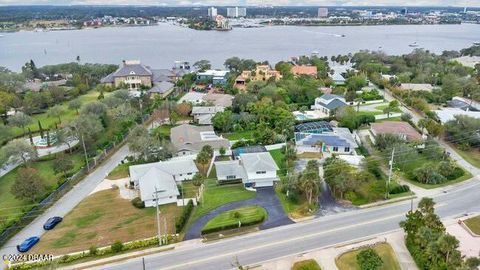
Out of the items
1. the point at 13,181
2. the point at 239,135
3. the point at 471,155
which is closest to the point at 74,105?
the point at 13,181

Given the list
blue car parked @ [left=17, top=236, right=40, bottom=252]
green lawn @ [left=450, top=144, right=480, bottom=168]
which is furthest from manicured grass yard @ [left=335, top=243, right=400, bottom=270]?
blue car parked @ [left=17, top=236, right=40, bottom=252]

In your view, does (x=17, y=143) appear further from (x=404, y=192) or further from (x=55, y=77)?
(x=55, y=77)

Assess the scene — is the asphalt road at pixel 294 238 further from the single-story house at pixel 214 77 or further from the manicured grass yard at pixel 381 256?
the single-story house at pixel 214 77

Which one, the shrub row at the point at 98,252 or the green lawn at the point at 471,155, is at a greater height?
the green lawn at the point at 471,155

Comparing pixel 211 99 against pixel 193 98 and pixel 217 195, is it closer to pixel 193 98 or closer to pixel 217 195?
pixel 193 98

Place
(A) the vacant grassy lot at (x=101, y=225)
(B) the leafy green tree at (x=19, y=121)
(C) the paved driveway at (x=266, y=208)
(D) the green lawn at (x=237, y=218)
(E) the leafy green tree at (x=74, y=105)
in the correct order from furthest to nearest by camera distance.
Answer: (E) the leafy green tree at (x=74, y=105)
(B) the leafy green tree at (x=19, y=121)
(C) the paved driveway at (x=266, y=208)
(D) the green lawn at (x=237, y=218)
(A) the vacant grassy lot at (x=101, y=225)

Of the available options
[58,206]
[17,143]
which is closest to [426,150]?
[58,206]

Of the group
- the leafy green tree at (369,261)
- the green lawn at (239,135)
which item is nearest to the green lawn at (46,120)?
the green lawn at (239,135)

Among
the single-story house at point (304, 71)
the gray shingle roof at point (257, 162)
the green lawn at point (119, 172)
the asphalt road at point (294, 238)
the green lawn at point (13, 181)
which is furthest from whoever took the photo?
the single-story house at point (304, 71)
